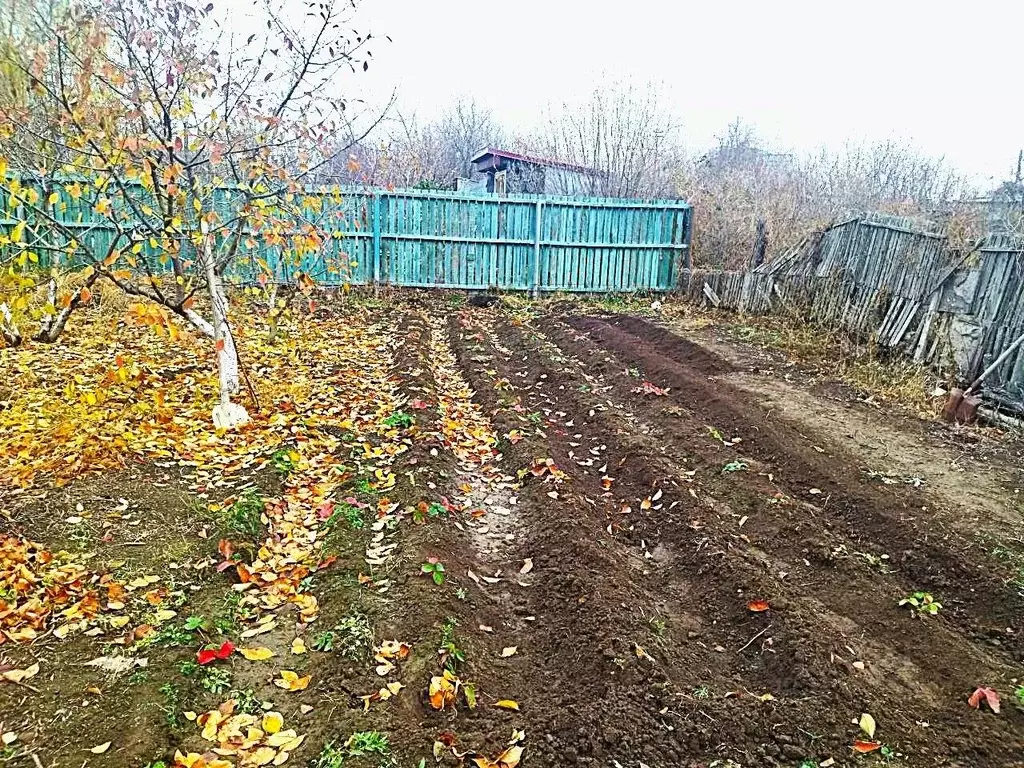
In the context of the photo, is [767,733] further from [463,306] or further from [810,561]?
[463,306]

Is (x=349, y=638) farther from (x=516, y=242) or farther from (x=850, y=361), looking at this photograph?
(x=516, y=242)

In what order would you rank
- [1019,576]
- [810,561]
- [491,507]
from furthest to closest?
[491,507], [810,561], [1019,576]

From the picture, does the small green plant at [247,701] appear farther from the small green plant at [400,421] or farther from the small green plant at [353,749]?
the small green plant at [400,421]

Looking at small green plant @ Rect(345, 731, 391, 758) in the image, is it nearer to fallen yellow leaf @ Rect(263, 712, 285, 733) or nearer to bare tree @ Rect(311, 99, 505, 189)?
fallen yellow leaf @ Rect(263, 712, 285, 733)

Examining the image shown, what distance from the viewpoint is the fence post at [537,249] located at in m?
14.2

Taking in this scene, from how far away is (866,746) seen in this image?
278 cm

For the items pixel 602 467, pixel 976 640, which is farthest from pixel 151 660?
pixel 976 640

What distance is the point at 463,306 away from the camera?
13.6m

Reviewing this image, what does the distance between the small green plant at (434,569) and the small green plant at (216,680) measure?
111cm

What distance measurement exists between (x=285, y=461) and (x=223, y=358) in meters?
1.19

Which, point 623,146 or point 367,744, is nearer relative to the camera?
point 367,744

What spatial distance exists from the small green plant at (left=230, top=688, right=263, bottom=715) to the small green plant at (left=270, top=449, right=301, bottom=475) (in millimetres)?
2267

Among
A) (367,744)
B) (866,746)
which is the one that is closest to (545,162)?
(866,746)

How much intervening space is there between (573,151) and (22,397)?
1737 cm
